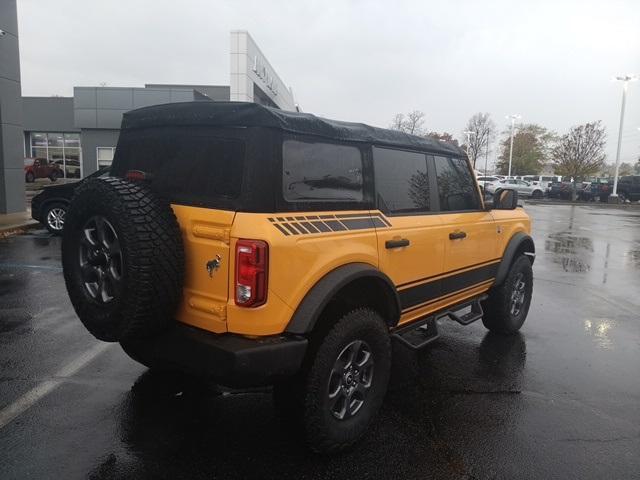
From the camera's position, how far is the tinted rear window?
2.78m

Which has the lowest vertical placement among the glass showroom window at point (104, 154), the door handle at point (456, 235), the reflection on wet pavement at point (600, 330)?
the reflection on wet pavement at point (600, 330)

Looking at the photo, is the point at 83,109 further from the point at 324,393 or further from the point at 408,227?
the point at 324,393

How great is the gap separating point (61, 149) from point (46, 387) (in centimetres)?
3835

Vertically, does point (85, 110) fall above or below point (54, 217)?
above

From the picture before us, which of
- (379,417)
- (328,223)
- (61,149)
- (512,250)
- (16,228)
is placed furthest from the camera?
(61,149)

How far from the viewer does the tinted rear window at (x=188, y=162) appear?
2779 millimetres

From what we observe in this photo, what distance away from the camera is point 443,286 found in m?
4.09

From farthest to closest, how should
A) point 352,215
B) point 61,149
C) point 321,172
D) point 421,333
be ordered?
point 61,149
point 421,333
point 352,215
point 321,172

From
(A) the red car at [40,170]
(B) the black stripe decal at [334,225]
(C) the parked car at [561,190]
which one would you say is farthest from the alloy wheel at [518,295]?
(C) the parked car at [561,190]

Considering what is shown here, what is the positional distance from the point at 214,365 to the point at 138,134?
1.69 metres

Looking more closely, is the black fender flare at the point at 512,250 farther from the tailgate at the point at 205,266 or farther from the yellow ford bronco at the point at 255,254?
the tailgate at the point at 205,266

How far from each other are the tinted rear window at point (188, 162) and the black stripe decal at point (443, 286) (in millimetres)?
1477

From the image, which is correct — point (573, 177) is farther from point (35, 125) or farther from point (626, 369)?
point (626, 369)

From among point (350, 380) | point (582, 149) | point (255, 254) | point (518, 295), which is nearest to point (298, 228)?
point (255, 254)
